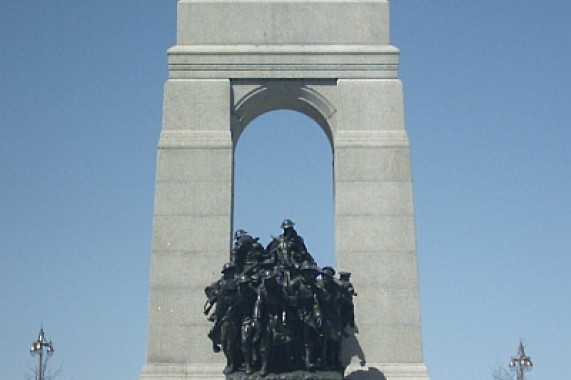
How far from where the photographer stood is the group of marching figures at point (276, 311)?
22469 mm

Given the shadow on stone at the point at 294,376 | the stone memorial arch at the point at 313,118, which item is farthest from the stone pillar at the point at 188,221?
the shadow on stone at the point at 294,376

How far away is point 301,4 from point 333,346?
875 cm

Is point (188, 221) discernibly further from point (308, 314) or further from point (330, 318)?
point (330, 318)

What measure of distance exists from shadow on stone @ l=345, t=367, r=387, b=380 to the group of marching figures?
1.14 m

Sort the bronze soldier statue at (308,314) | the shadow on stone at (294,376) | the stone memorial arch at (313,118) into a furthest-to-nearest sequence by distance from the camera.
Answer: the stone memorial arch at (313,118), the bronze soldier statue at (308,314), the shadow on stone at (294,376)

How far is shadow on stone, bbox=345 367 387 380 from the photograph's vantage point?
24.3 m

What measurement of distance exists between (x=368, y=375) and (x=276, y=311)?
122 inches

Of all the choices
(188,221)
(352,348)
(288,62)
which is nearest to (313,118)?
(288,62)

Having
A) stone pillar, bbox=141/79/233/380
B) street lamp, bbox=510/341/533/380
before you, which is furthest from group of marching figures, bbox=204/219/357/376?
street lamp, bbox=510/341/533/380

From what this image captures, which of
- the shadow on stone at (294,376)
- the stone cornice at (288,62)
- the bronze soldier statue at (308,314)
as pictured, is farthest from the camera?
the stone cornice at (288,62)

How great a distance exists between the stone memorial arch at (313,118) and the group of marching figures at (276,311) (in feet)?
5.65

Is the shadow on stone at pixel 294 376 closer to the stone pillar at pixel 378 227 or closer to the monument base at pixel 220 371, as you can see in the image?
the monument base at pixel 220 371

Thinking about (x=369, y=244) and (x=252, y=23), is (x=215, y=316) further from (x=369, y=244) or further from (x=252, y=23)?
(x=252, y=23)

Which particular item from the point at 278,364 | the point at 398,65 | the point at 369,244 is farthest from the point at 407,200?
the point at 278,364
